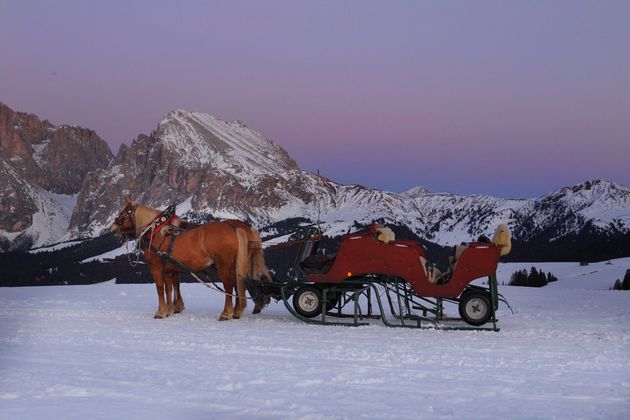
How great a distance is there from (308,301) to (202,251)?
2.03m

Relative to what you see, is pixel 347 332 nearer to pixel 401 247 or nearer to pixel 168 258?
pixel 401 247

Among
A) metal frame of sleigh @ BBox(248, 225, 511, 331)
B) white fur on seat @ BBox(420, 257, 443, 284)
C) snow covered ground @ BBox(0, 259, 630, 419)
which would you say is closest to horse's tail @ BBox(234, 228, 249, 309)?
snow covered ground @ BBox(0, 259, 630, 419)

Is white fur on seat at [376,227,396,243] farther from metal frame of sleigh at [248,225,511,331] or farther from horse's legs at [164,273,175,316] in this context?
horse's legs at [164,273,175,316]

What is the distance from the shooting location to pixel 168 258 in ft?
44.5

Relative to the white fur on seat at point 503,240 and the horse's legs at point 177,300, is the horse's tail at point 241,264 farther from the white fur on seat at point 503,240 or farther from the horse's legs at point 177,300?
the white fur on seat at point 503,240

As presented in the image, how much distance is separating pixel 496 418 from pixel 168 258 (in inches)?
335

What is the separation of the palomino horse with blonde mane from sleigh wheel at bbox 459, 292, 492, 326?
3.35 m

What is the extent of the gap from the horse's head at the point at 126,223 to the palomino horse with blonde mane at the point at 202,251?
0.06 feet

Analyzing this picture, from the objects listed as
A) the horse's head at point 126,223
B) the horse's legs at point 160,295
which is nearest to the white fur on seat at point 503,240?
the horse's legs at point 160,295

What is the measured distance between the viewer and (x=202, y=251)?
13.5 metres

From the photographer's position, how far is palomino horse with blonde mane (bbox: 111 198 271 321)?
527 inches

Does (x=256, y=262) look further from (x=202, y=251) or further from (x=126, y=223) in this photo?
(x=126, y=223)

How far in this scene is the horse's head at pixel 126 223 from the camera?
14.2m

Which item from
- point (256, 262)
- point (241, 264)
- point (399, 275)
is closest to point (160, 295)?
point (241, 264)
